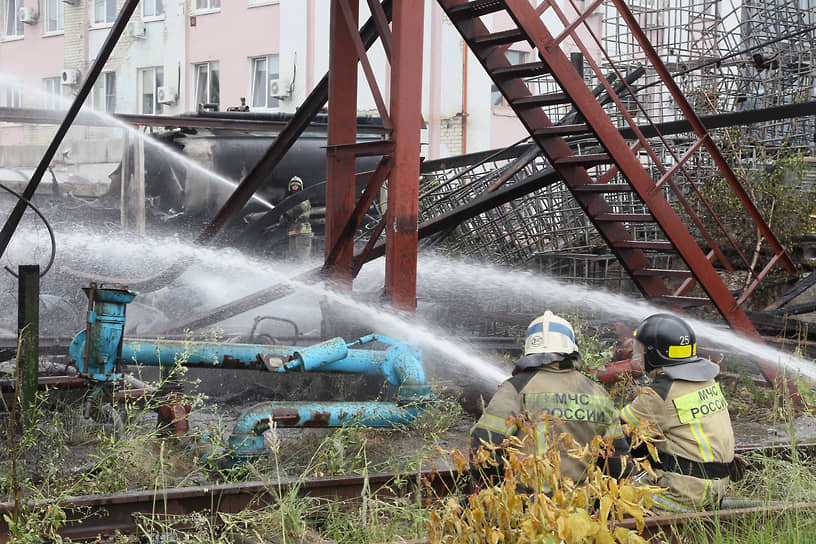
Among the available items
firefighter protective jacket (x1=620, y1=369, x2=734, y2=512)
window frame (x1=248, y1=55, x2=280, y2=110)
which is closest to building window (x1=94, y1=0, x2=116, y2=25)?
window frame (x1=248, y1=55, x2=280, y2=110)

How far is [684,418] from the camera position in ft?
12.6

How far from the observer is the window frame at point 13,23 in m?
33.3

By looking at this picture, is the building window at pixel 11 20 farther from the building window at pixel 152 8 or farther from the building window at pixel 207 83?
the building window at pixel 207 83

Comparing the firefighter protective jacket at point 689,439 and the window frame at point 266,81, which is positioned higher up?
the window frame at point 266,81

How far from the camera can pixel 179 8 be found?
28.4 meters

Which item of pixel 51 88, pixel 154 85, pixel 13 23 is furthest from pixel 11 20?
pixel 154 85

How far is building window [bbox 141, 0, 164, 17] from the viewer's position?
96.1 ft

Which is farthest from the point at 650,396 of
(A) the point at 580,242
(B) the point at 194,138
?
(B) the point at 194,138

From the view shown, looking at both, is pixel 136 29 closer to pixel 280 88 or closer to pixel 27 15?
pixel 27 15

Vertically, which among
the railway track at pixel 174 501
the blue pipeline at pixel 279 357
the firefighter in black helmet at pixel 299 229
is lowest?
the railway track at pixel 174 501

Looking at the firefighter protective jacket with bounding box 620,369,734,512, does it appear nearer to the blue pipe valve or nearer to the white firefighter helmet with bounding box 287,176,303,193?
the blue pipe valve

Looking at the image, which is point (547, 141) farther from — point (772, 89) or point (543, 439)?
point (772, 89)

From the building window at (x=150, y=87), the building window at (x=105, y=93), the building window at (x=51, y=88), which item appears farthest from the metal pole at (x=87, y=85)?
the building window at (x=51, y=88)

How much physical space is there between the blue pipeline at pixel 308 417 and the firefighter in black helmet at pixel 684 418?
220cm
